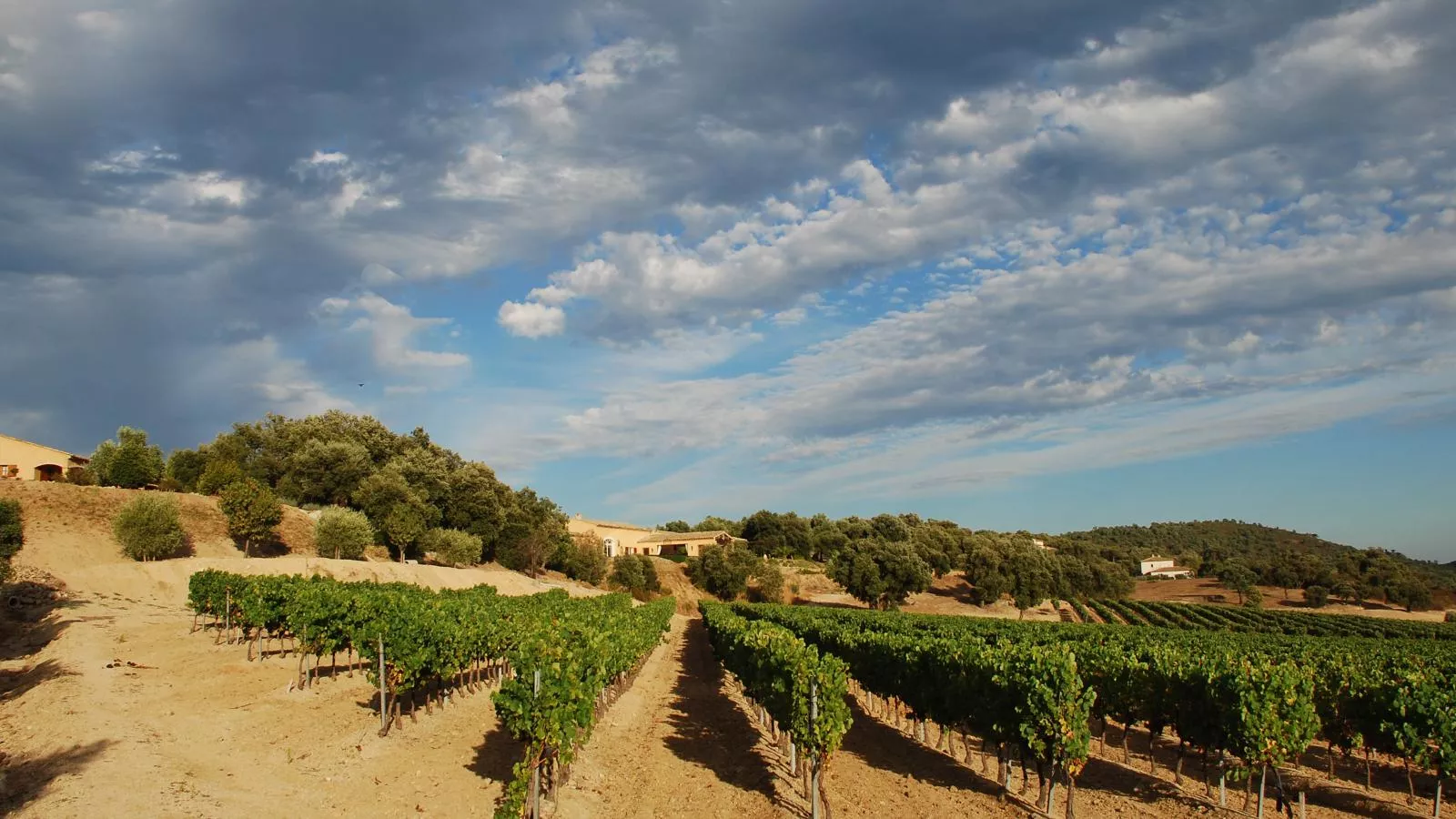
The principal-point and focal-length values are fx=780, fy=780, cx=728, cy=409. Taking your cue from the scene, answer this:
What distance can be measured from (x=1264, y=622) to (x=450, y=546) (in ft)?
266

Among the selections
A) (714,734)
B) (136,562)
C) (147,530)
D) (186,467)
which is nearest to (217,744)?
(714,734)

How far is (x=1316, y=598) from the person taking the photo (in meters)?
107

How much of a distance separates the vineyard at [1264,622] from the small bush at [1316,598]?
2267 centimetres

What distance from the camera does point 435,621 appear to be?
21.5 m

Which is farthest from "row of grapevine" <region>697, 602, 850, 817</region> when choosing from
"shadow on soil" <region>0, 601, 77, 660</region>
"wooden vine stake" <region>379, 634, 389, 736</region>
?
"shadow on soil" <region>0, 601, 77, 660</region>

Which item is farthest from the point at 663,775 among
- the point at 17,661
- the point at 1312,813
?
the point at 17,661

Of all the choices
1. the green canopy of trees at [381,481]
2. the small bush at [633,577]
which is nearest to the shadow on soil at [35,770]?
the green canopy of trees at [381,481]

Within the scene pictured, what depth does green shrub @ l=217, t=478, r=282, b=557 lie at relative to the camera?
5562 cm

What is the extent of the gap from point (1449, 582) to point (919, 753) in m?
179

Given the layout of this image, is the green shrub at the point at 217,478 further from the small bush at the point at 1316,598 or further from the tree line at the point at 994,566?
the small bush at the point at 1316,598

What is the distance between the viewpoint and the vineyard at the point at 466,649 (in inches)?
554

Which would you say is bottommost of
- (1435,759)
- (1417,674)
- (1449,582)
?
(1449,582)

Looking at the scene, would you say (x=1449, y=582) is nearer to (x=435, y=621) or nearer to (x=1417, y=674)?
(x=1417, y=674)

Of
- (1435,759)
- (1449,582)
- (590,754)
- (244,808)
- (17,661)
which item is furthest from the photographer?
(1449,582)
